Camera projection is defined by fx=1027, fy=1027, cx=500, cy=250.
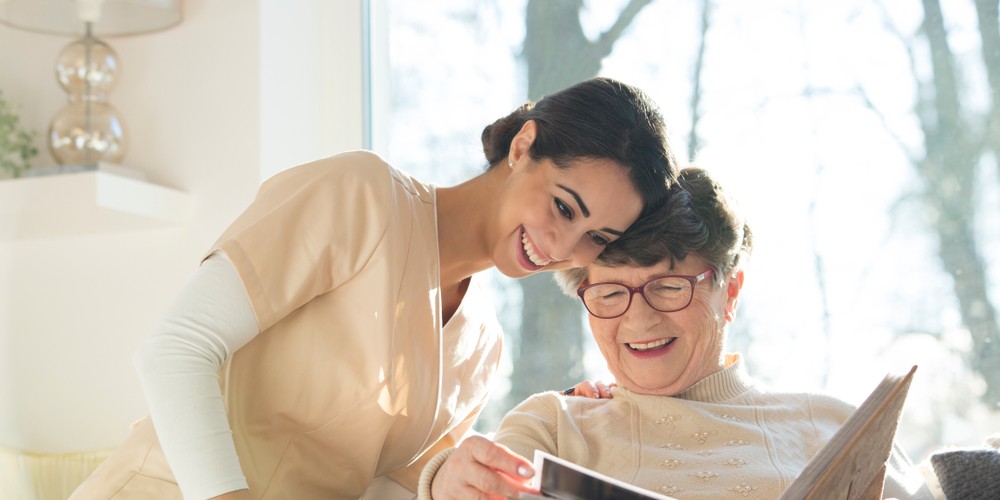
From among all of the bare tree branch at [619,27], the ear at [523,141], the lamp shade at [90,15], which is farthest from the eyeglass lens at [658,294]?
the lamp shade at [90,15]

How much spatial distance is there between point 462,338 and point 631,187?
0.41m

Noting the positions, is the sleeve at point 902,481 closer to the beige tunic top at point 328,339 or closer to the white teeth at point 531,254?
the white teeth at point 531,254

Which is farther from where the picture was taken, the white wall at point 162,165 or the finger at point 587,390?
the white wall at point 162,165

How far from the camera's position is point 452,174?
2.59 m

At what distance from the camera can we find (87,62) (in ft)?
8.31

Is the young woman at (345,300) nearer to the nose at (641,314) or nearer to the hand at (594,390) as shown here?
the nose at (641,314)

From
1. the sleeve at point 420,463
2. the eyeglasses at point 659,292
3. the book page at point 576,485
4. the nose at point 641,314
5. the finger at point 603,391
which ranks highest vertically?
the eyeglasses at point 659,292

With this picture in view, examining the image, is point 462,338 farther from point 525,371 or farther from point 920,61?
point 920,61

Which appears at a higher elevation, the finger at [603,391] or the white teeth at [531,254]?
the white teeth at [531,254]

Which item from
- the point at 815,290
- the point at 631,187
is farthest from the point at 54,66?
the point at 815,290

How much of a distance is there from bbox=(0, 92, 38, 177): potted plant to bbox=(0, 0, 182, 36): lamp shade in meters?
0.26

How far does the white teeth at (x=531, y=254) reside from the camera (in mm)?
1587

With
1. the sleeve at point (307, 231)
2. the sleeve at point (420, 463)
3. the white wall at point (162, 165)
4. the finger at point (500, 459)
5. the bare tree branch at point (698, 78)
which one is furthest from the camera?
the white wall at point (162, 165)

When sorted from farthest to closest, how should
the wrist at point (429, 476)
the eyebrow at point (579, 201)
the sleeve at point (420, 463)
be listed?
the sleeve at point (420, 463)
the eyebrow at point (579, 201)
the wrist at point (429, 476)
